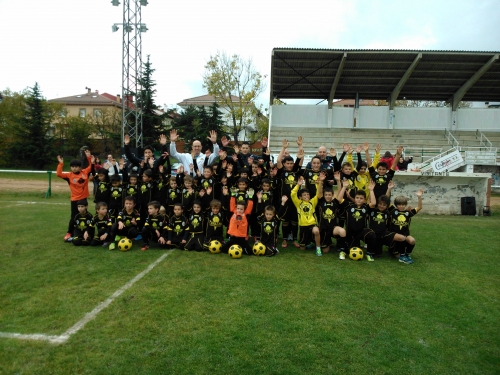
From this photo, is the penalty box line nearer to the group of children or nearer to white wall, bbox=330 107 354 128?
the group of children

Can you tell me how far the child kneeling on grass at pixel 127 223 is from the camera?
686cm

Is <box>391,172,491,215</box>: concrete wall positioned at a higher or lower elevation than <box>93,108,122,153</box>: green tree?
lower

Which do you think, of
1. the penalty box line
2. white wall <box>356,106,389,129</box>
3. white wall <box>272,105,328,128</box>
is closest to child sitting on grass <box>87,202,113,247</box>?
the penalty box line

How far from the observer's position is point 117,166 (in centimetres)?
820

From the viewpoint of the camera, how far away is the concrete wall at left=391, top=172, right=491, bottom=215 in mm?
12008

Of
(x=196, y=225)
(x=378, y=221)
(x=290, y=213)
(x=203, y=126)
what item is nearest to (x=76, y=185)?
(x=196, y=225)

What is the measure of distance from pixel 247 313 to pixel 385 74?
23302 millimetres

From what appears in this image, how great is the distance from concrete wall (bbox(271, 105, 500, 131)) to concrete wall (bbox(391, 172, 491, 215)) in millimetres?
15374

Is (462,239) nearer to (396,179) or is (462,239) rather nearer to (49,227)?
(396,179)

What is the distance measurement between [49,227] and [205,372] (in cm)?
735

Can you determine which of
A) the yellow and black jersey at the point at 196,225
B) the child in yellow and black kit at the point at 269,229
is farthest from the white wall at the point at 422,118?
the yellow and black jersey at the point at 196,225

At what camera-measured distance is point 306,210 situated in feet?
22.8

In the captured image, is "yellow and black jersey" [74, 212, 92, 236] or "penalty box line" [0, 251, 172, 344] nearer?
"penalty box line" [0, 251, 172, 344]

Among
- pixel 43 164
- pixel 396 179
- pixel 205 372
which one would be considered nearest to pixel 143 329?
pixel 205 372
